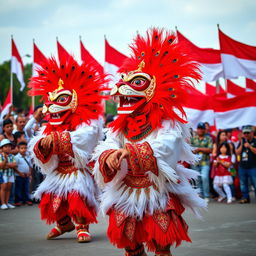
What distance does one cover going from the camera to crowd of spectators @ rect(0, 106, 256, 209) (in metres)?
10.1

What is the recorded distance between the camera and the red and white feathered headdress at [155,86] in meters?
4.48

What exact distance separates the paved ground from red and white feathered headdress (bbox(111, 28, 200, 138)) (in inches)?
68.0

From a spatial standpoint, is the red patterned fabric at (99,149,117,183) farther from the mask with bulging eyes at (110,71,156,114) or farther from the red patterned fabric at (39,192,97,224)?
the red patterned fabric at (39,192,97,224)

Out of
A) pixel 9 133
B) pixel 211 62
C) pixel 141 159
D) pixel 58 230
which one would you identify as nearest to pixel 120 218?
pixel 141 159

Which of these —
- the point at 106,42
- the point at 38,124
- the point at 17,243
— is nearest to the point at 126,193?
the point at 17,243

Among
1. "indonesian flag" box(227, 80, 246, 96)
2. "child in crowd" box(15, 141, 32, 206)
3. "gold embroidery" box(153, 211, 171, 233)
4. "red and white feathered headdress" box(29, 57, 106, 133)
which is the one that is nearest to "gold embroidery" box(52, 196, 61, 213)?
"red and white feathered headdress" box(29, 57, 106, 133)

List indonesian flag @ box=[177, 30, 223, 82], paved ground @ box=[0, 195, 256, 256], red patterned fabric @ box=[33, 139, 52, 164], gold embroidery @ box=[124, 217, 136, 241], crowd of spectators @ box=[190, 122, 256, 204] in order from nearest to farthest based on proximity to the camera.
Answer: gold embroidery @ box=[124, 217, 136, 241]
paved ground @ box=[0, 195, 256, 256]
red patterned fabric @ box=[33, 139, 52, 164]
crowd of spectators @ box=[190, 122, 256, 204]
indonesian flag @ box=[177, 30, 223, 82]

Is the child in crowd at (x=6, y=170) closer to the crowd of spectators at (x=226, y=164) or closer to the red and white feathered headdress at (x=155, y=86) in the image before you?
the crowd of spectators at (x=226, y=164)

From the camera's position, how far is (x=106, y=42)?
15680 millimetres

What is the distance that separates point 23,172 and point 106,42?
6.61 metres

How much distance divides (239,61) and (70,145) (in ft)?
21.9

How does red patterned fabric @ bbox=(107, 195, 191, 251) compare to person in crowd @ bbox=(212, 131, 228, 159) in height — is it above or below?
below

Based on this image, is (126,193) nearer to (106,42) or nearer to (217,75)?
(217,75)

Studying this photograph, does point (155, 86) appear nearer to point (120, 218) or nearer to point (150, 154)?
point (150, 154)
